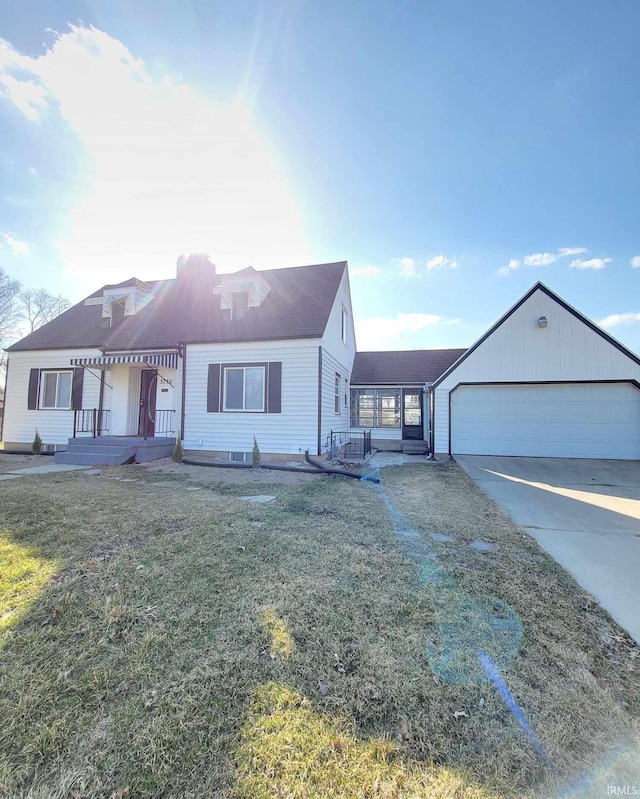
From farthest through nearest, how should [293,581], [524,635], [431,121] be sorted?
1. [431,121]
2. [293,581]
3. [524,635]

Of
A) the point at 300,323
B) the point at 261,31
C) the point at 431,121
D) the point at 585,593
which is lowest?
the point at 585,593

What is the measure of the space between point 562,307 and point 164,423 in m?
15.0

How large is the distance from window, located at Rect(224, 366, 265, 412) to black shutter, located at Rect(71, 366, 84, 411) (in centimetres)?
587

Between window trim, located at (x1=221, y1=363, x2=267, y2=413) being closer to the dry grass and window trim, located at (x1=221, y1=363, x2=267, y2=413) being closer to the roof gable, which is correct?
the roof gable

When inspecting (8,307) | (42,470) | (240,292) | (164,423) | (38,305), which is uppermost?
(38,305)

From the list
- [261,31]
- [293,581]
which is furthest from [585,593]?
[261,31]

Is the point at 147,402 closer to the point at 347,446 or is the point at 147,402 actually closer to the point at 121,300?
the point at 121,300

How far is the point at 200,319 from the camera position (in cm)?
1300

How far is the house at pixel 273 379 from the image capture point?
1125 centimetres

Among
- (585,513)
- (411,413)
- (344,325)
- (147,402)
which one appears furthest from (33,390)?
(585,513)

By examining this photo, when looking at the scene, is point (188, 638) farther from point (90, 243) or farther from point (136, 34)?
point (90, 243)

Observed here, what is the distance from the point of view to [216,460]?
11148 millimetres

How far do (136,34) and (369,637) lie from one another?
11530mm

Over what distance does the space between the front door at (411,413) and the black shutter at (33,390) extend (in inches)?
612
